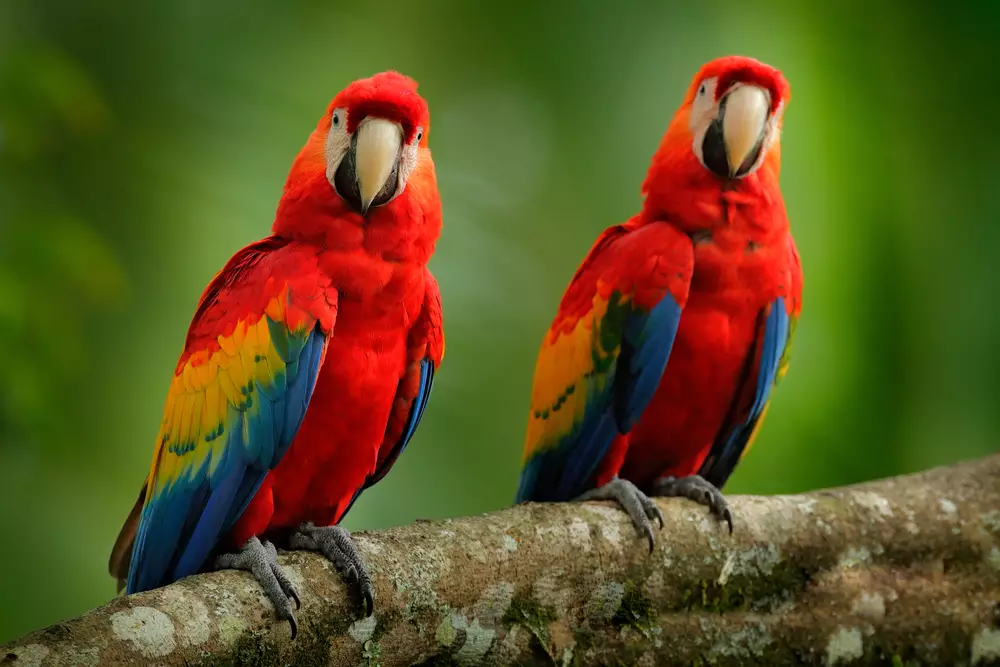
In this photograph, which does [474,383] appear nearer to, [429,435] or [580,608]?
[429,435]

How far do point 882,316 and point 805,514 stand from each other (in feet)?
5.63

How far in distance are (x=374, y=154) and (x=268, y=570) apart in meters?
0.67

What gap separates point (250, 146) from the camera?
293 centimetres

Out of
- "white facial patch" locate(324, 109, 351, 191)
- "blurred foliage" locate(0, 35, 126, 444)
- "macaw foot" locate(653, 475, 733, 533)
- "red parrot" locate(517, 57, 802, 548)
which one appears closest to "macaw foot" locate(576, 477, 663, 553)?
"red parrot" locate(517, 57, 802, 548)

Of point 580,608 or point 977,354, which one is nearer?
point 580,608

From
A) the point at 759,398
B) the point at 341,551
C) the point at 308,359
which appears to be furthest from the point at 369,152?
the point at 759,398

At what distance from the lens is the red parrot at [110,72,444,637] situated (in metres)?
1.58

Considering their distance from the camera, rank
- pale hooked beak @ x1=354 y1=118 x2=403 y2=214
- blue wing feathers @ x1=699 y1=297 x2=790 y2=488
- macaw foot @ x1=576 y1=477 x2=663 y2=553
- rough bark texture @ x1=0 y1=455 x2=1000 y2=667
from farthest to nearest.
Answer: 1. blue wing feathers @ x1=699 y1=297 x2=790 y2=488
2. macaw foot @ x1=576 y1=477 x2=663 y2=553
3. pale hooked beak @ x1=354 y1=118 x2=403 y2=214
4. rough bark texture @ x1=0 y1=455 x2=1000 y2=667

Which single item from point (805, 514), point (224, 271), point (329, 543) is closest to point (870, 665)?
point (805, 514)

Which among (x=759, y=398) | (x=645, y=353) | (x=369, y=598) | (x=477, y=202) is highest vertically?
(x=477, y=202)

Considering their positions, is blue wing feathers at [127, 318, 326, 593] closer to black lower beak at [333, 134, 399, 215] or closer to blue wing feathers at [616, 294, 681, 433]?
black lower beak at [333, 134, 399, 215]

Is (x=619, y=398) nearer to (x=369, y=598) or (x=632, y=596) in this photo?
(x=632, y=596)

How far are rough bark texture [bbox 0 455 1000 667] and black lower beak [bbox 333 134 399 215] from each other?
55cm

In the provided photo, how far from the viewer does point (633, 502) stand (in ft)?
5.95
